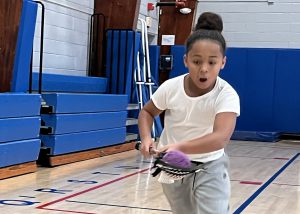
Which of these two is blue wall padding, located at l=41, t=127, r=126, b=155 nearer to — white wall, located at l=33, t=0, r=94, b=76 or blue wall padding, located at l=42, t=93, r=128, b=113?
blue wall padding, located at l=42, t=93, r=128, b=113

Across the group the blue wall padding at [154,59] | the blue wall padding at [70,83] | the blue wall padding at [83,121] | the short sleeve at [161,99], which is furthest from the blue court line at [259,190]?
the blue wall padding at [154,59]

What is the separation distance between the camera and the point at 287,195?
4.56 m

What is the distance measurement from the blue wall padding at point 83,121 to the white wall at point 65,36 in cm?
91

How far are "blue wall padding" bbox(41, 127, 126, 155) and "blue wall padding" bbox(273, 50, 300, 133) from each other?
3.47 metres

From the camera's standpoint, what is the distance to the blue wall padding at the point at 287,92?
9.57 m

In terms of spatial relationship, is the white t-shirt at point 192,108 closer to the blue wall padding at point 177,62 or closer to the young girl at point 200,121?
the young girl at point 200,121

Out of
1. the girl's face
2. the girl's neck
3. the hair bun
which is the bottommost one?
the girl's neck

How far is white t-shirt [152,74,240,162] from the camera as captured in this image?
2082 millimetres

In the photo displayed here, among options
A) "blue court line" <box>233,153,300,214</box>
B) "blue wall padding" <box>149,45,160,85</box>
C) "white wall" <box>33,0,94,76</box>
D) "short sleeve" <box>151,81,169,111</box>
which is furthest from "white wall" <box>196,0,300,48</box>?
"short sleeve" <box>151,81,169,111</box>

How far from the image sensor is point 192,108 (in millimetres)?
2105

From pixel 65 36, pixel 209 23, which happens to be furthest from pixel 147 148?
pixel 65 36

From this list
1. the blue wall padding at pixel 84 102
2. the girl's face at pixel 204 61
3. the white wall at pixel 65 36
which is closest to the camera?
the girl's face at pixel 204 61

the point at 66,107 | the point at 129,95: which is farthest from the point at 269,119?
the point at 66,107

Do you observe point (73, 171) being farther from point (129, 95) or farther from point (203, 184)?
point (203, 184)
